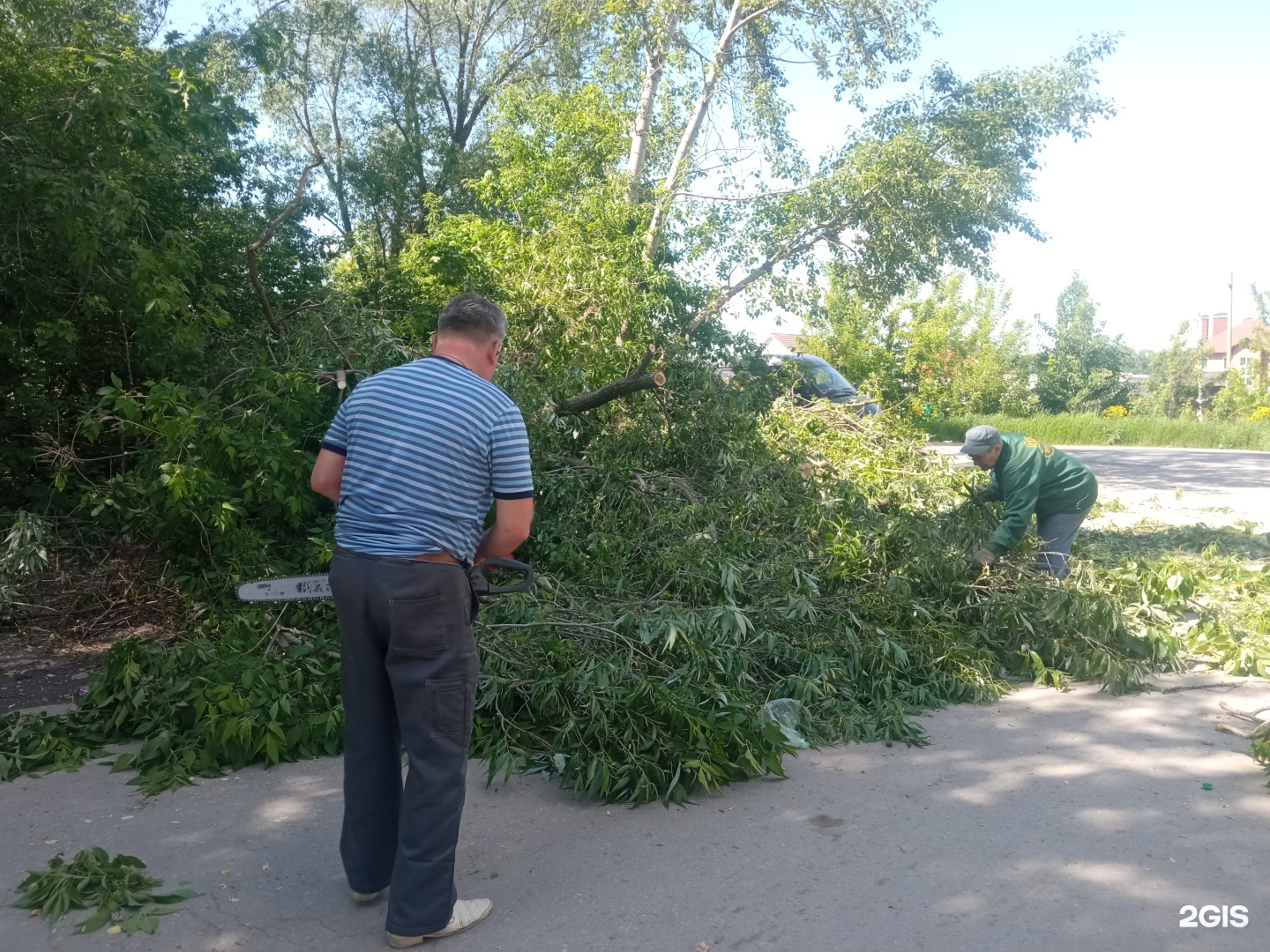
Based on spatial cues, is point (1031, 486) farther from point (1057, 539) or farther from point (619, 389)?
point (619, 389)

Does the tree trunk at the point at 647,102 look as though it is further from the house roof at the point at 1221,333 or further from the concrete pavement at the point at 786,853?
the house roof at the point at 1221,333

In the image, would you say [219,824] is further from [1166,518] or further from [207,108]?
[1166,518]

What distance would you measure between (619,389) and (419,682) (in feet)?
15.2

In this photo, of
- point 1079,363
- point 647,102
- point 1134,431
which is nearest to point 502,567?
point 647,102

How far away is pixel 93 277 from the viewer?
7301mm

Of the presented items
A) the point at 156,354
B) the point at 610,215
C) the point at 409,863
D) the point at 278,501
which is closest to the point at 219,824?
the point at 409,863

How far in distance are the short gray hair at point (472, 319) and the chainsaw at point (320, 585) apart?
727 mm

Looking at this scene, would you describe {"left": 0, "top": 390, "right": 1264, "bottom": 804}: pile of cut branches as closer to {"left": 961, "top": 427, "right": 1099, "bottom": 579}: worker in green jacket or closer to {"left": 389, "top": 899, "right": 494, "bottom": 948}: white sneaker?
{"left": 961, "top": 427, "right": 1099, "bottom": 579}: worker in green jacket

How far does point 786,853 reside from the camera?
3.62 m

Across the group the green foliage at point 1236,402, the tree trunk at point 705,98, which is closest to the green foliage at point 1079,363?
the green foliage at point 1236,402

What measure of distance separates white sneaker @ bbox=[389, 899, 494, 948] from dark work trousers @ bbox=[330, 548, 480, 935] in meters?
0.04

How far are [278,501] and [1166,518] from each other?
10.4 m

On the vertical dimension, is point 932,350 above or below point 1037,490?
above

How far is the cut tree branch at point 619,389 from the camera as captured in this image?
7.27m
